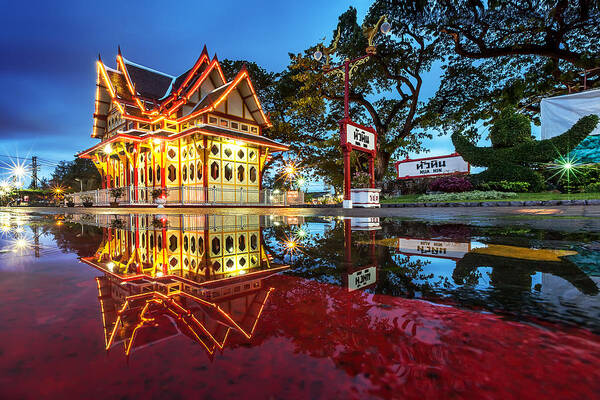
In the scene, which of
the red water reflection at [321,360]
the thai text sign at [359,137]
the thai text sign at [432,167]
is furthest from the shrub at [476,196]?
the red water reflection at [321,360]

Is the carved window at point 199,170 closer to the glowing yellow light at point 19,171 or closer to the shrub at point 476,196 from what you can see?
the shrub at point 476,196

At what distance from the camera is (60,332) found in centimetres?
67

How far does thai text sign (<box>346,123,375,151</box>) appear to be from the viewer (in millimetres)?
12188

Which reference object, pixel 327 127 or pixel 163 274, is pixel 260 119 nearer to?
pixel 327 127

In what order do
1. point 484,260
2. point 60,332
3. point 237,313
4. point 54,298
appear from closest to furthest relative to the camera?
point 60,332 < point 237,313 < point 54,298 < point 484,260

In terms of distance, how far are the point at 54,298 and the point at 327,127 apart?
2291cm

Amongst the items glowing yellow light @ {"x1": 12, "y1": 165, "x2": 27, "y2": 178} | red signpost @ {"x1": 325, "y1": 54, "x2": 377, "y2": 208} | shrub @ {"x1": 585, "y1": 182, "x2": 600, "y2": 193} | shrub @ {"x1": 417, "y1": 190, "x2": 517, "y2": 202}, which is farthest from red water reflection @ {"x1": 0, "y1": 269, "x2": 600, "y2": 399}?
glowing yellow light @ {"x1": 12, "y1": 165, "x2": 27, "y2": 178}

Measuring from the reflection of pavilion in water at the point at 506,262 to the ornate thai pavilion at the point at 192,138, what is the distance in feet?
49.5

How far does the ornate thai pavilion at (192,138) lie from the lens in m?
17.0

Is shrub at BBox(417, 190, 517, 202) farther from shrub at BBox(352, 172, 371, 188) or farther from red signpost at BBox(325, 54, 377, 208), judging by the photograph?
shrub at BBox(352, 172, 371, 188)

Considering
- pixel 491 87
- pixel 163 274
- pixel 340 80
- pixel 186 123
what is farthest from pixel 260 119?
pixel 163 274

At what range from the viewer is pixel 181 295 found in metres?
0.97

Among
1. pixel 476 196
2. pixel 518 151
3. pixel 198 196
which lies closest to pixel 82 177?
pixel 198 196

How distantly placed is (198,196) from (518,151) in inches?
658
